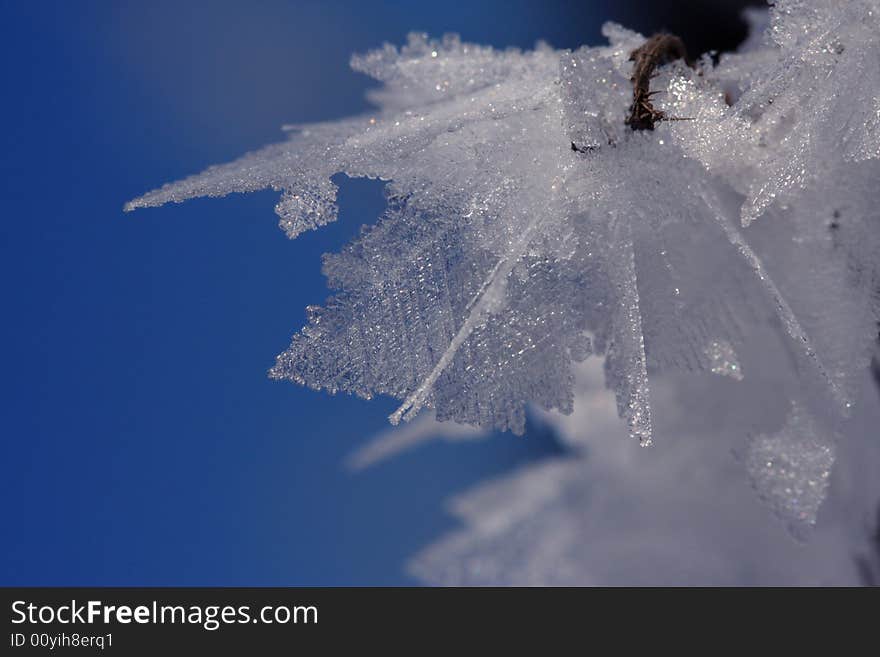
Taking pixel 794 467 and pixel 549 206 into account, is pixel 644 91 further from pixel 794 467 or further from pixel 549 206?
pixel 794 467

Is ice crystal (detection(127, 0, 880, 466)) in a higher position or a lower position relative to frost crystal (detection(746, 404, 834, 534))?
higher

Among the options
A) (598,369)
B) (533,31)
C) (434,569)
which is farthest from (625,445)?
(533,31)

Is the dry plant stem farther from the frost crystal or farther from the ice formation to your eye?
the frost crystal

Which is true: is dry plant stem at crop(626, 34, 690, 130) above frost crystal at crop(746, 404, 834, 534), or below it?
above

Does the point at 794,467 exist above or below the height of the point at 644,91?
below

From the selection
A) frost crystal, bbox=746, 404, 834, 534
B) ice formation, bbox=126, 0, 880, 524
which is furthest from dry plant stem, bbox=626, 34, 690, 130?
frost crystal, bbox=746, 404, 834, 534

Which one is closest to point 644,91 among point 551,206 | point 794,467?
point 551,206

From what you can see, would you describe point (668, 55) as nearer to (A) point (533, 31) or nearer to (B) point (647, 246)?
(B) point (647, 246)

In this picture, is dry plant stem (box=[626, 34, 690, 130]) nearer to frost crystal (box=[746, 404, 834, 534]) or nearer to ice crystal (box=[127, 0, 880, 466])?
ice crystal (box=[127, 0, 880, 466])
